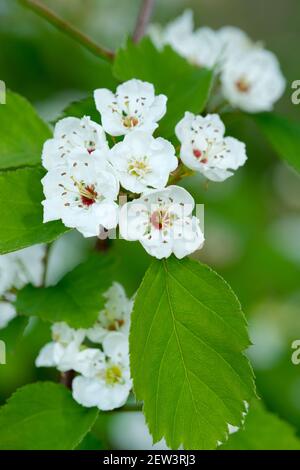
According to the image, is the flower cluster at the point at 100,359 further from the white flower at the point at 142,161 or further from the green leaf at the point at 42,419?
the white flower at the point at 142,161

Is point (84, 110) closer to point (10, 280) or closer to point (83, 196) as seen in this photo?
point (83, 196)

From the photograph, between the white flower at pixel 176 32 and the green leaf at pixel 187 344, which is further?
the white flower at pixel 176 32

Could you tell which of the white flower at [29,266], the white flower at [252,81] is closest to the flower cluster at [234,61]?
the white flower at [252,81]

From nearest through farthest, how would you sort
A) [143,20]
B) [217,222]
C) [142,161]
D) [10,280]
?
[142,161] → [10,280] → [143,20] → [217,222]

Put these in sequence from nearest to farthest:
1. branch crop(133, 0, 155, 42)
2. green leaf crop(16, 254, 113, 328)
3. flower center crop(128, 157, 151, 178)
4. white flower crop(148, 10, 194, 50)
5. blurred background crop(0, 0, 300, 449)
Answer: flower center crop(128, 157, 151, 178) → green leaf crop(16, 254, 113, 328) → branch crop(133, 0, 155, 42) → white flower crop(148, 10, 194, 50) → blurred background crop(0, 0, 300, 449)

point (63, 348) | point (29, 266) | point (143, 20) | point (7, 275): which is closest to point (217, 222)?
point (143, 20)

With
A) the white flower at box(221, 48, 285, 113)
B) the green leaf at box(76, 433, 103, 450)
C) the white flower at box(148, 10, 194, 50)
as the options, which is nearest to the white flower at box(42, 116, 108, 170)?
the green leaf at box(76, 433, 103, 450)

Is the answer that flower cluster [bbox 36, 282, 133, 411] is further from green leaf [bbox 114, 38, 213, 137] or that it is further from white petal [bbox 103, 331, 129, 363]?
green leaf [bbox 114, 38, 213, 137]
